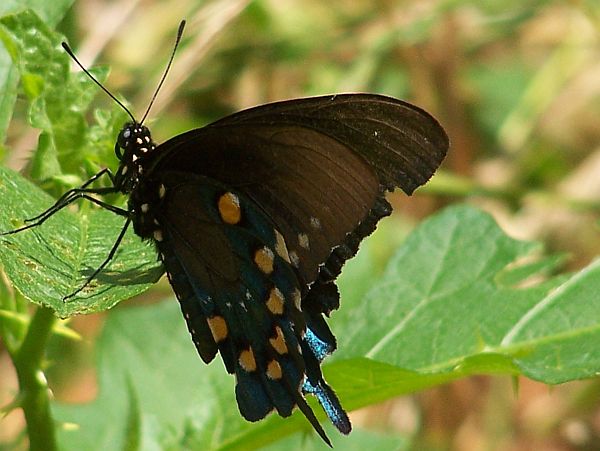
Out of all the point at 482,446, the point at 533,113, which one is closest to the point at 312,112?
the point at 482,446

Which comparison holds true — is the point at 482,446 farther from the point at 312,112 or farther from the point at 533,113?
the point at 312,112

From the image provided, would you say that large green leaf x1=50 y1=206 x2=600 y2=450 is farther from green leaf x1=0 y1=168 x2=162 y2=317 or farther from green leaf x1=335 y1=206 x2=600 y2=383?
green leaf x1=0 y1=168 x2=162 y2=317

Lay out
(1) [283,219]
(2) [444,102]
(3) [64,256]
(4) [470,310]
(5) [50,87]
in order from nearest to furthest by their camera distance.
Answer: (3) [64,256] → (5) [50,87] → (1) [283,219] → (4) [470,310] → (2) [444,102]

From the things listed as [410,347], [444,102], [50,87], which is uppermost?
[444,102]

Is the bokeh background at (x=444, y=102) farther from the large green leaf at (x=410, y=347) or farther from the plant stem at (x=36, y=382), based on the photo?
the plant stem at (x=36, y=382)

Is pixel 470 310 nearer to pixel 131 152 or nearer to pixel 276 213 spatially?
pixel 276 213

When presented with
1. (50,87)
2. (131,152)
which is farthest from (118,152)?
(50,87)
